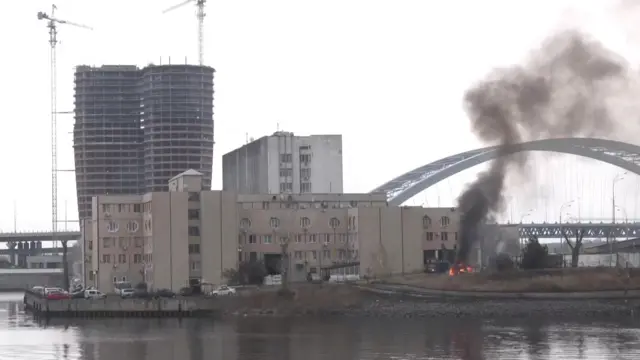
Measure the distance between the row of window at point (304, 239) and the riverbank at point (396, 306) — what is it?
578 inches

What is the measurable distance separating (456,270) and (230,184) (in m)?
78.6

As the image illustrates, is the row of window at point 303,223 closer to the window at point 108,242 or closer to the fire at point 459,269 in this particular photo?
the window at point 108,242

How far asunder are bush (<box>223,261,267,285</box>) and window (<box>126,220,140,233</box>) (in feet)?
29.9

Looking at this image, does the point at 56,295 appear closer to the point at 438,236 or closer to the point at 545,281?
the point at 438,236

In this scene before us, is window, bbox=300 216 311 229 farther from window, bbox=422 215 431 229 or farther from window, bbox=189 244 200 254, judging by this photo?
window, bbox=189 244 200 254

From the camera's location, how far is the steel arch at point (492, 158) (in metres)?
125

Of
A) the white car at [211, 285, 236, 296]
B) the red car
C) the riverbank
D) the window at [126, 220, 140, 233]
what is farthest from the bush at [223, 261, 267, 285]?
the red car

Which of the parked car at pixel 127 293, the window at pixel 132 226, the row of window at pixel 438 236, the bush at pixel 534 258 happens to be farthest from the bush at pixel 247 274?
the bush at pixel 534 258

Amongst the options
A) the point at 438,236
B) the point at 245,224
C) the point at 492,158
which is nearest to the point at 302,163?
the point at 492,158

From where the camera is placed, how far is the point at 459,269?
8969 centimetres

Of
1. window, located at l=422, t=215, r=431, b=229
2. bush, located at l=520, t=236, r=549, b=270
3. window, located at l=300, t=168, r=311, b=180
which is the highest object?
window, located at l=300, t=168, r=311, b=180

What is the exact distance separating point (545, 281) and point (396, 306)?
10.4m

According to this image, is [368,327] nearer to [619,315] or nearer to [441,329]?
[441,329]

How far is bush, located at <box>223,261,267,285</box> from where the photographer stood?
3639 inches
